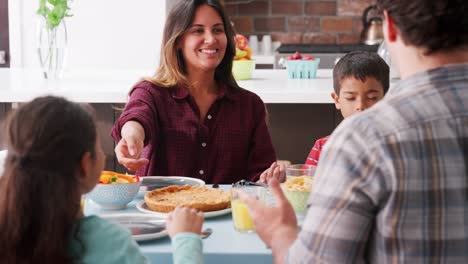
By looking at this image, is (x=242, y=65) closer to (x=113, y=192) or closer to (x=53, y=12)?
(x=53, y=12)

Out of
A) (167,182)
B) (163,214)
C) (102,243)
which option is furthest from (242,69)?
(102,243)

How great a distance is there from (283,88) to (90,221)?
213 cm

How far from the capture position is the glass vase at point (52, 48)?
11.7 feet

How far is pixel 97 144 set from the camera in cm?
142

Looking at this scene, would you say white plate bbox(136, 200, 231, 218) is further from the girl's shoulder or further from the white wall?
the white wall

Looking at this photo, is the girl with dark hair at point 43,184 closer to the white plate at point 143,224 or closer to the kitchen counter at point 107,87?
the white plate at point 143,224

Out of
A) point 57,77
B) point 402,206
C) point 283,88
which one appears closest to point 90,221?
point 402,206

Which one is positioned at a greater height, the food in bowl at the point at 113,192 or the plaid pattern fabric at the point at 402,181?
the plaid pattern fabric at the point at 402,181

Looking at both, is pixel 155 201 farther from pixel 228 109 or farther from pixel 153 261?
pixel 228 109

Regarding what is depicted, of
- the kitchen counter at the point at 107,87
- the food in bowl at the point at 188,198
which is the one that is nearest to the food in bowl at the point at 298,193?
the food in bowl at the point at 188,198

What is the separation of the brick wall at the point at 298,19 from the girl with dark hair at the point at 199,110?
352 centimetres

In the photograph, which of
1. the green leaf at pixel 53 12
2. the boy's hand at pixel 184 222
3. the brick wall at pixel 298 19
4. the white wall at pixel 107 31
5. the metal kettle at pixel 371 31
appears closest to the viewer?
the boy's hand at pixel 184 222

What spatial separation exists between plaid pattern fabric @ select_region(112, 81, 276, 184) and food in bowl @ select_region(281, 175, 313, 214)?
0.72 meters

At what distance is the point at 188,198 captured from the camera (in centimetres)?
200
